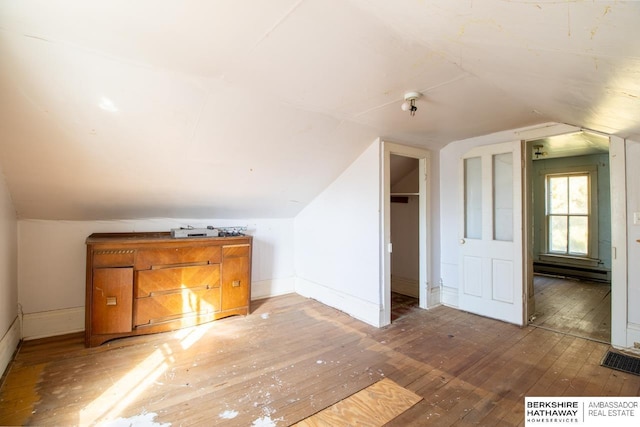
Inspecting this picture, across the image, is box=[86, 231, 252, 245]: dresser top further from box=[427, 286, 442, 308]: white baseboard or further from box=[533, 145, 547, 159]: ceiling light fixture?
box=[533, 145, 547, 159]: ceiling light fixture

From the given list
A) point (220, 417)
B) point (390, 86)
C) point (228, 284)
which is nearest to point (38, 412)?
point (220, 417)

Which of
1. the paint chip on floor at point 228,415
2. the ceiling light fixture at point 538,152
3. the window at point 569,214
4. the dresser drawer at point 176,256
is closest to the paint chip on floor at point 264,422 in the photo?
the paint chip on floor at point 228,415

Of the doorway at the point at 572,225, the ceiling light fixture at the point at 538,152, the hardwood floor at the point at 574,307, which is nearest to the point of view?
the hardwood floor at the point at 574,307

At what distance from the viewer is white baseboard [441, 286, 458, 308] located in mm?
4020

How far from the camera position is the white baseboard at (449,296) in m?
4.02

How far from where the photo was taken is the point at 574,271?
226 inches

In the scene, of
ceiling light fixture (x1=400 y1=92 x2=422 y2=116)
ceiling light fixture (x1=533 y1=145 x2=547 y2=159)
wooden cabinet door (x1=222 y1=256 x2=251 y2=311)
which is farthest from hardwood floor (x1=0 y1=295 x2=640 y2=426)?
ceiling light fixture (x1=533 y1=145 x2=547 y2=159)

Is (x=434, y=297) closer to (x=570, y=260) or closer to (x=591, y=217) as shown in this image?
(x=570, y=260)

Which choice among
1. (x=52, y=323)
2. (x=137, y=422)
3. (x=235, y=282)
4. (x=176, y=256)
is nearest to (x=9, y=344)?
(x=52, y=323)

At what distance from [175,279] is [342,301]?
205cm

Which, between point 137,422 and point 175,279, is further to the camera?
point 175,279

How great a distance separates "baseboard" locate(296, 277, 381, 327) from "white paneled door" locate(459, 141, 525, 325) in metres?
1.36

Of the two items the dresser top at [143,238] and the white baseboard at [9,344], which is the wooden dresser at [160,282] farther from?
the white baseboard at [9,344]

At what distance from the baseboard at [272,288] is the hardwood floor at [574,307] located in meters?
3.27
